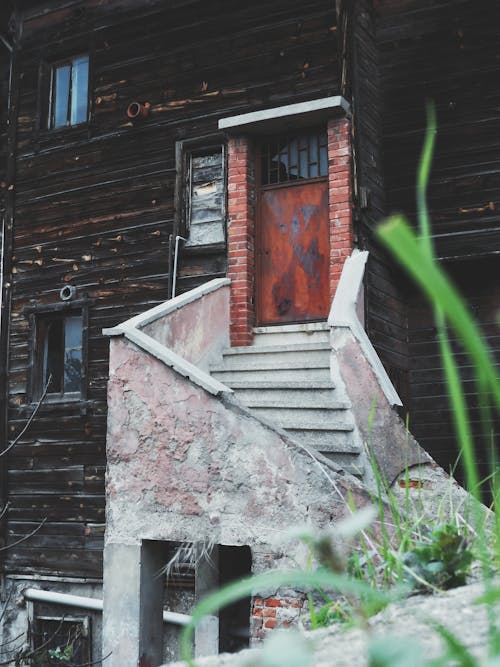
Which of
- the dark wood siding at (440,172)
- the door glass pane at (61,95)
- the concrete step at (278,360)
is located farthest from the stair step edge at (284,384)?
the door glass pane at (61,95)

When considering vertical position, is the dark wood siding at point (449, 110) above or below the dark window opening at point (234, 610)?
above

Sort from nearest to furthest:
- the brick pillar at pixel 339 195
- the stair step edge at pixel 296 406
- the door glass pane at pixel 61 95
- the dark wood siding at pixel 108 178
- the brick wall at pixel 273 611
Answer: the brick wall at pixel 273 611
the stair step edge at pixel 296 406
the brick pillar at pixel 339 195
the dark wood siding at pixel 108 178
the door glass pane at pixel 61 95

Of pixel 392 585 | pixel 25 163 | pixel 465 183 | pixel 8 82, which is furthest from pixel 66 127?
pixel 392 585

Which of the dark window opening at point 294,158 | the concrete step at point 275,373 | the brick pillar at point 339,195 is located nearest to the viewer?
the concrete step at point 275,373

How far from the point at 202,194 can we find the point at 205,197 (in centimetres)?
7

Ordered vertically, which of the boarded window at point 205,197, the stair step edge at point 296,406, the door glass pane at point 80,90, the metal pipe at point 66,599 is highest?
the door glass pane at point 80,90

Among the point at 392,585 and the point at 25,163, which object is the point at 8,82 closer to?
the point at 25,163

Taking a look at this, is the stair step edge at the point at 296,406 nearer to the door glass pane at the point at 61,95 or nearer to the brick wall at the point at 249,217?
the brick wall at the point at 249,217

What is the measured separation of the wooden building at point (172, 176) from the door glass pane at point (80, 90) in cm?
3

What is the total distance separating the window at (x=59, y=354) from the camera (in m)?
10.7

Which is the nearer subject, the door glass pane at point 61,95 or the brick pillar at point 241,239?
the brick pillar at point 241,239

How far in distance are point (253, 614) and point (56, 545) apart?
5.67 metres

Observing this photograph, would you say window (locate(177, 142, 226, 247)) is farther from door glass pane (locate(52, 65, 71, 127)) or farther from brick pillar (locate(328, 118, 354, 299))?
door glass pane (locate(52, 65, 71, 127))

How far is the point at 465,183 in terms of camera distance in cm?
924
